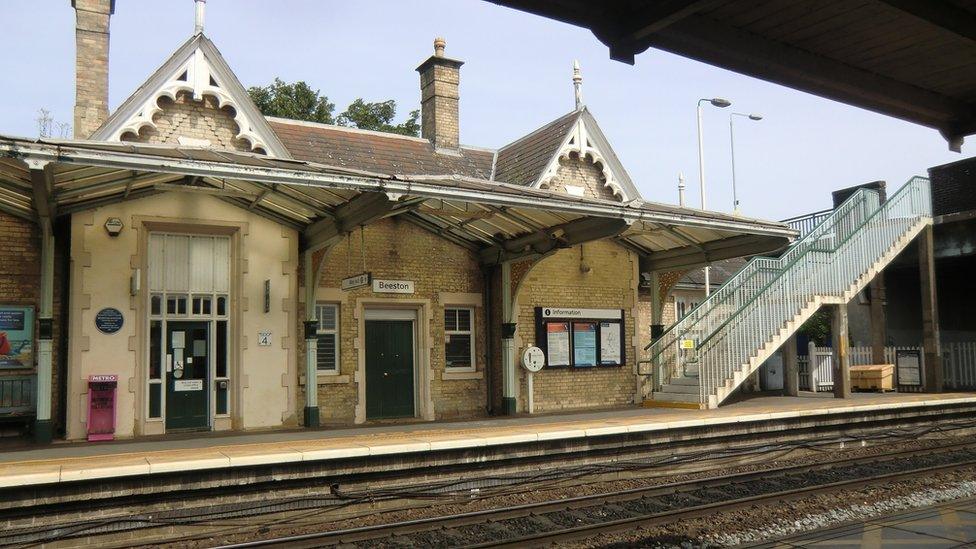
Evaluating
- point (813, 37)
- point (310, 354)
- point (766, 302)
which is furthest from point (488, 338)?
point (813, 37)

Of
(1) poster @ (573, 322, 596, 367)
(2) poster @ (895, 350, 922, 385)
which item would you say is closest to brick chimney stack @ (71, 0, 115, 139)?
(1) poster @ (573, 322, 596, 367)

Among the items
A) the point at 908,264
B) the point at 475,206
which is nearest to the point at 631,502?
the point at 475,206

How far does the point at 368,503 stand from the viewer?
31.4 ft

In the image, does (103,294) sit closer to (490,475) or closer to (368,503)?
(368,503)

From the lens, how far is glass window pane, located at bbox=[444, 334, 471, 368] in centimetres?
1574

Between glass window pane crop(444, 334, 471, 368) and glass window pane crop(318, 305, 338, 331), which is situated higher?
glass window pane crop(318, 305, 338, 331)

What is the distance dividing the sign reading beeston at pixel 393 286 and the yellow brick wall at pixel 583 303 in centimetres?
230

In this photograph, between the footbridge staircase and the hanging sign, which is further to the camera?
the footbridge staircase

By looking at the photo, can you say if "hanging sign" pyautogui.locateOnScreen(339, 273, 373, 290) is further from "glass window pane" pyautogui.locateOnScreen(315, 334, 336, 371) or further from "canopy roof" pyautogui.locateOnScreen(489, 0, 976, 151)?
"canopy roof" pyautogui.locateOnScreen(489, 0, 976, 151)

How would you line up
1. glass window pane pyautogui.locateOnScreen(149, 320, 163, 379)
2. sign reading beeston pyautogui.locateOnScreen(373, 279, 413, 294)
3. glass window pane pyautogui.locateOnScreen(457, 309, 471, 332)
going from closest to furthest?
glass window pane pyautogui.locateOnScreen(149, 320, 163, 379) < sign reading beeston pyautogui.locateOnScreen(373, 279, 413, 294) < glass window pane pyautogui.locateOnScreen(457, 309, 471, 332)

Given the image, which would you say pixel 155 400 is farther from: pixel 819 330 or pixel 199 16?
pixel 819 330

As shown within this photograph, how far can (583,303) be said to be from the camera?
16781 mm

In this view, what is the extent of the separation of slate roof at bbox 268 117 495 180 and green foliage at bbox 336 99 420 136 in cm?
1646

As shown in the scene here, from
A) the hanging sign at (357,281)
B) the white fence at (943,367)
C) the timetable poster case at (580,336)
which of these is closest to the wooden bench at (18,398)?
the hanging sign at (357,281)
